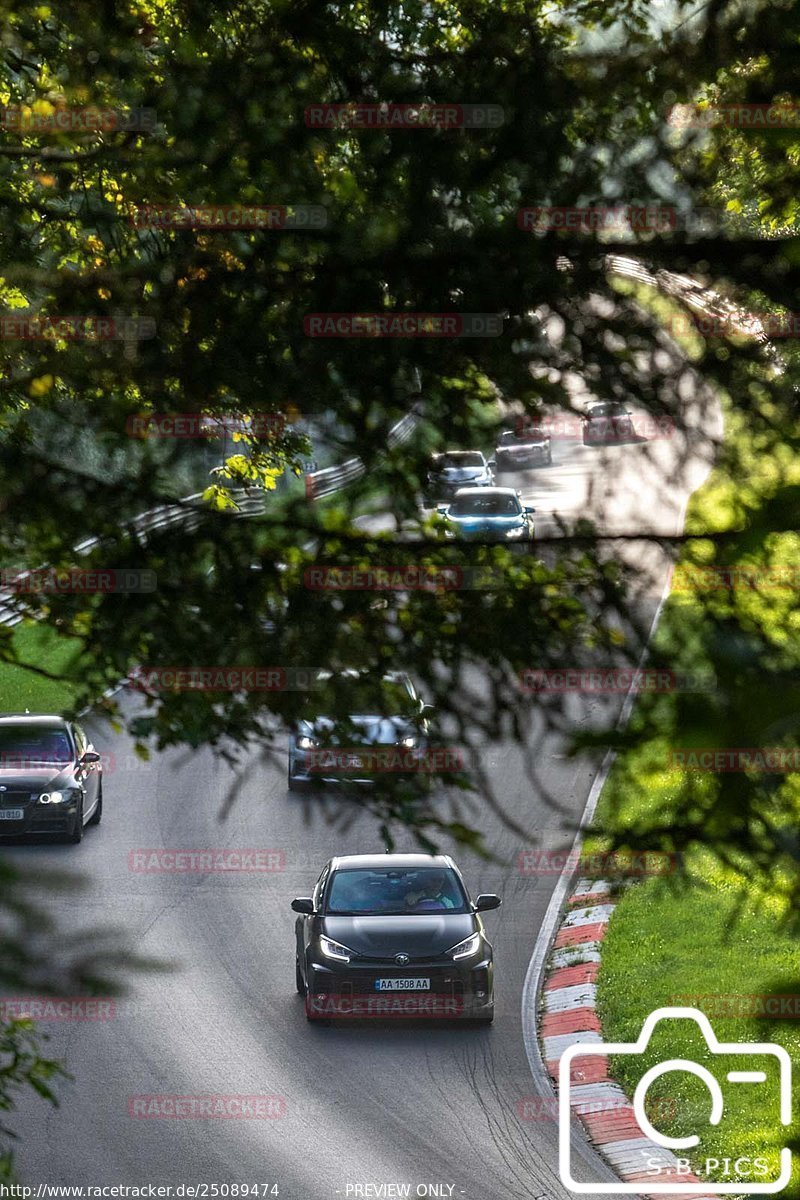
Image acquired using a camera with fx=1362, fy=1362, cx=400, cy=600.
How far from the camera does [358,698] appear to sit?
489 centimetres

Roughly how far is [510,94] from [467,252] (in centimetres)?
66

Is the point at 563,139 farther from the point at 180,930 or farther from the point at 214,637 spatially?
the point at 180,930

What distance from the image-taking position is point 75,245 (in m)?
6.08

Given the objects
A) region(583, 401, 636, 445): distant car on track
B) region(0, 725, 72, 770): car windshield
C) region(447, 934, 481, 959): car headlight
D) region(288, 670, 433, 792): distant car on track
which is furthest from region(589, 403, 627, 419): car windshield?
region(447, 934, 481, 959): car headlight

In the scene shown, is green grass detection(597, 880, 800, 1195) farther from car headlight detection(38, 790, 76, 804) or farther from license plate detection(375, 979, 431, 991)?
car headlight detection(38, 790, 76, 804)

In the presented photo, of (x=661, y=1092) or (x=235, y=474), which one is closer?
(x=235, y=474)

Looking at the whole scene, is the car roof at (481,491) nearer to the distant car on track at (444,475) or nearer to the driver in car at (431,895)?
the distant car on track at (444,475)

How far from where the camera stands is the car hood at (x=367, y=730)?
16.0 ft

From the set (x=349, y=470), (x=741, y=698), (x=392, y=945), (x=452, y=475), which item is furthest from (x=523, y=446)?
(x=392, y=945)

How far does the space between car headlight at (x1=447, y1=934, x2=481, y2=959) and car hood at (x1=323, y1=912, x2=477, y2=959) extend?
4 centimetres

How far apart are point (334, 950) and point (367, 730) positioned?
7983 millimetres

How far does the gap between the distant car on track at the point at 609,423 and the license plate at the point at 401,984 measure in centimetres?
814

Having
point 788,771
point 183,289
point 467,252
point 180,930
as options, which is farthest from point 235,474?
point 180,930

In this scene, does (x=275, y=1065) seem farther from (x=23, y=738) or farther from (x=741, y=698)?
(x=23, y=738)
